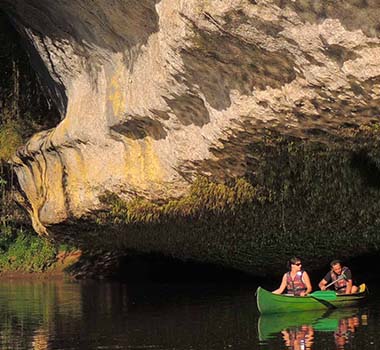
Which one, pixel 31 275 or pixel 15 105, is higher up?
pixel 15 105

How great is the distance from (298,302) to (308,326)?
181 cm

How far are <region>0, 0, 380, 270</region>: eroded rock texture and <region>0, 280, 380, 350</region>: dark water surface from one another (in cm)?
282

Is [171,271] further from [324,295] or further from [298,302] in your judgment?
[298,302]

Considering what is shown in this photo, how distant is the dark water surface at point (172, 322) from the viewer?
1744cm

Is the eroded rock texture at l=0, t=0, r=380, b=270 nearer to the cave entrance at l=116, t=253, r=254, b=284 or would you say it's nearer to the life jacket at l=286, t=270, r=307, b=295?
the life jacket at l=286, t=270, r=307, b=295

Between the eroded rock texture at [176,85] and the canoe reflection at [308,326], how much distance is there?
3388mm

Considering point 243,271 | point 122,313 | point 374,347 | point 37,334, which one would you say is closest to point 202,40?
Result: point 374,347

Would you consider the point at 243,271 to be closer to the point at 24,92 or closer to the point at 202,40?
the point at 24,92

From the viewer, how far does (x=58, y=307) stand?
2589 centimetres

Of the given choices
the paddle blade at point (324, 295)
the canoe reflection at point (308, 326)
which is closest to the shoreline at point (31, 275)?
the paddle blade at point (324, 295)

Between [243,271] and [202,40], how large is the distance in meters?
17.0

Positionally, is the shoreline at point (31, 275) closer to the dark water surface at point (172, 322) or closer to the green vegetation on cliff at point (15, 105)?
the green vegetation on cliff at point (15, 105)

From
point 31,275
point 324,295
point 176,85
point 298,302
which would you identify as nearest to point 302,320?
point 298,302

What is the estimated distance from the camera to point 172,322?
69.3 ft
